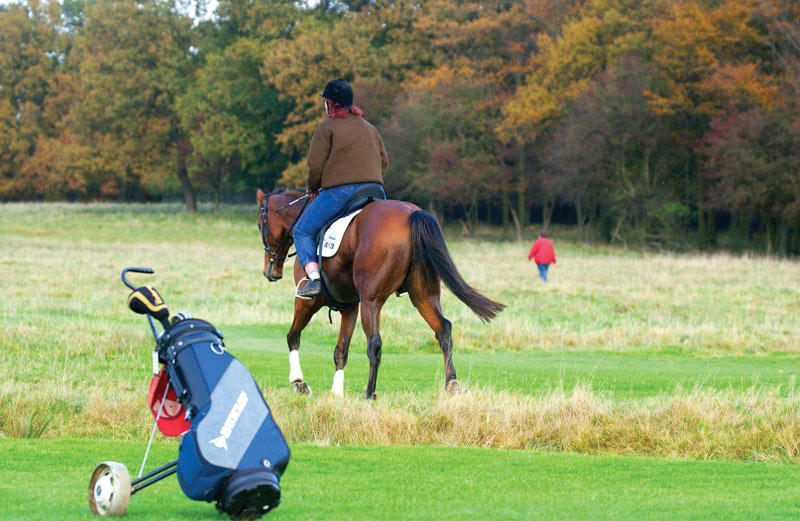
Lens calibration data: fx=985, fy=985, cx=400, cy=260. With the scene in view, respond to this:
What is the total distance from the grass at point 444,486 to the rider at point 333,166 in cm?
343

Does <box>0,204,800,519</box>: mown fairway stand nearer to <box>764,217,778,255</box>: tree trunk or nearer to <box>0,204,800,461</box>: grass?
<box>0,204,800,461</box>: grass

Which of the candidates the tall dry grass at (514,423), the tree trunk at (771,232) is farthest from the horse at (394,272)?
the tree trunk at (771,232)

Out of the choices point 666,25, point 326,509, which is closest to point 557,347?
point 326,509

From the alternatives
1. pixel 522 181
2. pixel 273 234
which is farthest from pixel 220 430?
pixel 522 181

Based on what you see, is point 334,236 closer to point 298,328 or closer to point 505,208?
point 298,328

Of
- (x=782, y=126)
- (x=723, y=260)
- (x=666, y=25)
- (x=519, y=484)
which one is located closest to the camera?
(x=519, y=484)

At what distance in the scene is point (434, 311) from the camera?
11.0m

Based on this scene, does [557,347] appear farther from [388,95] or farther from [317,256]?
[388,95]

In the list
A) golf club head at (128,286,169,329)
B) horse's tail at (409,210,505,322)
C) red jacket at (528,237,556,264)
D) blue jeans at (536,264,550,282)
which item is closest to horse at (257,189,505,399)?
horse's tail at (409,210,505,322)

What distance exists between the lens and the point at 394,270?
10812mm

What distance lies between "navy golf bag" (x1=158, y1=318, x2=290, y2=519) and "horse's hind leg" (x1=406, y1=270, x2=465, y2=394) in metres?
5.26

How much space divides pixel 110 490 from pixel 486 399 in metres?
4.95

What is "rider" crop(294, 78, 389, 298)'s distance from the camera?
37.0 feet

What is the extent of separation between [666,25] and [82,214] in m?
45.5
